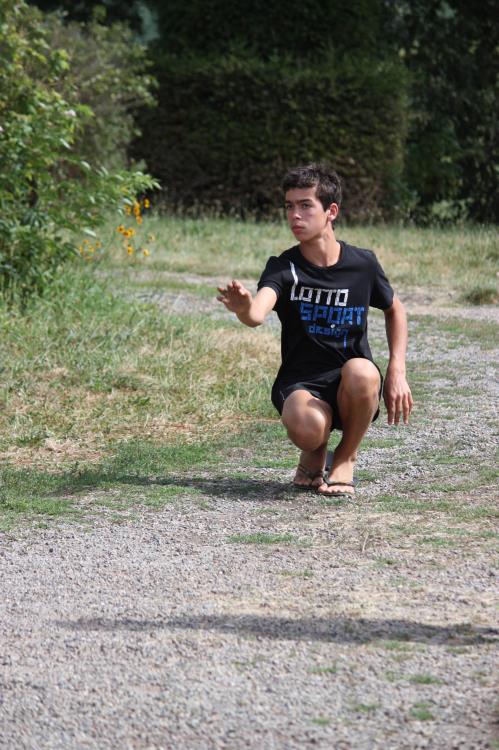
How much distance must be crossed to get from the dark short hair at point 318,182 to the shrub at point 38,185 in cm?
346

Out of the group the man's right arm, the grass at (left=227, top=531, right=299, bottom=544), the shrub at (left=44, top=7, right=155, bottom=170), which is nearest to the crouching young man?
the man's right arm

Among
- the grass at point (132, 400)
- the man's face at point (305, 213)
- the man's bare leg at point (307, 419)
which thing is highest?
the man's face at point (305, 213)

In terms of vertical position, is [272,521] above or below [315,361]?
below

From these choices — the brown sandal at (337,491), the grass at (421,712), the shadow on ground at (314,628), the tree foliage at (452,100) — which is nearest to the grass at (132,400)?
the brown sandal at (337,491)

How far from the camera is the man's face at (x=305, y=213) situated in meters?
4.88

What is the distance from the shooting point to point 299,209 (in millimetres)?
4906

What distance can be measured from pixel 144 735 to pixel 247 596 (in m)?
0.93

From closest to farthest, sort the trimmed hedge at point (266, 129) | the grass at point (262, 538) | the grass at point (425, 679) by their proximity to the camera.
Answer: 1. the grass at point (425, 679)
2. the grass at point (262, 538)
3. the trimmed hedge at point (266, 129)

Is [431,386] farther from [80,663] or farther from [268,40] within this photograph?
[268,40]

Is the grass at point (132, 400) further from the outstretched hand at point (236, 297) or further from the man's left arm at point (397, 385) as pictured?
the outstretched hand at point (236, 297)

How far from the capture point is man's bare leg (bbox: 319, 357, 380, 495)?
16.0ft

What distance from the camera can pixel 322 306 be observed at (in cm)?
495

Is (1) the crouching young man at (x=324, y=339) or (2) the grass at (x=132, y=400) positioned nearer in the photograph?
(1) the crouching young man at (x=324, y=339)

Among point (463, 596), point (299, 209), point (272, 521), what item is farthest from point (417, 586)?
point (299, 209)
